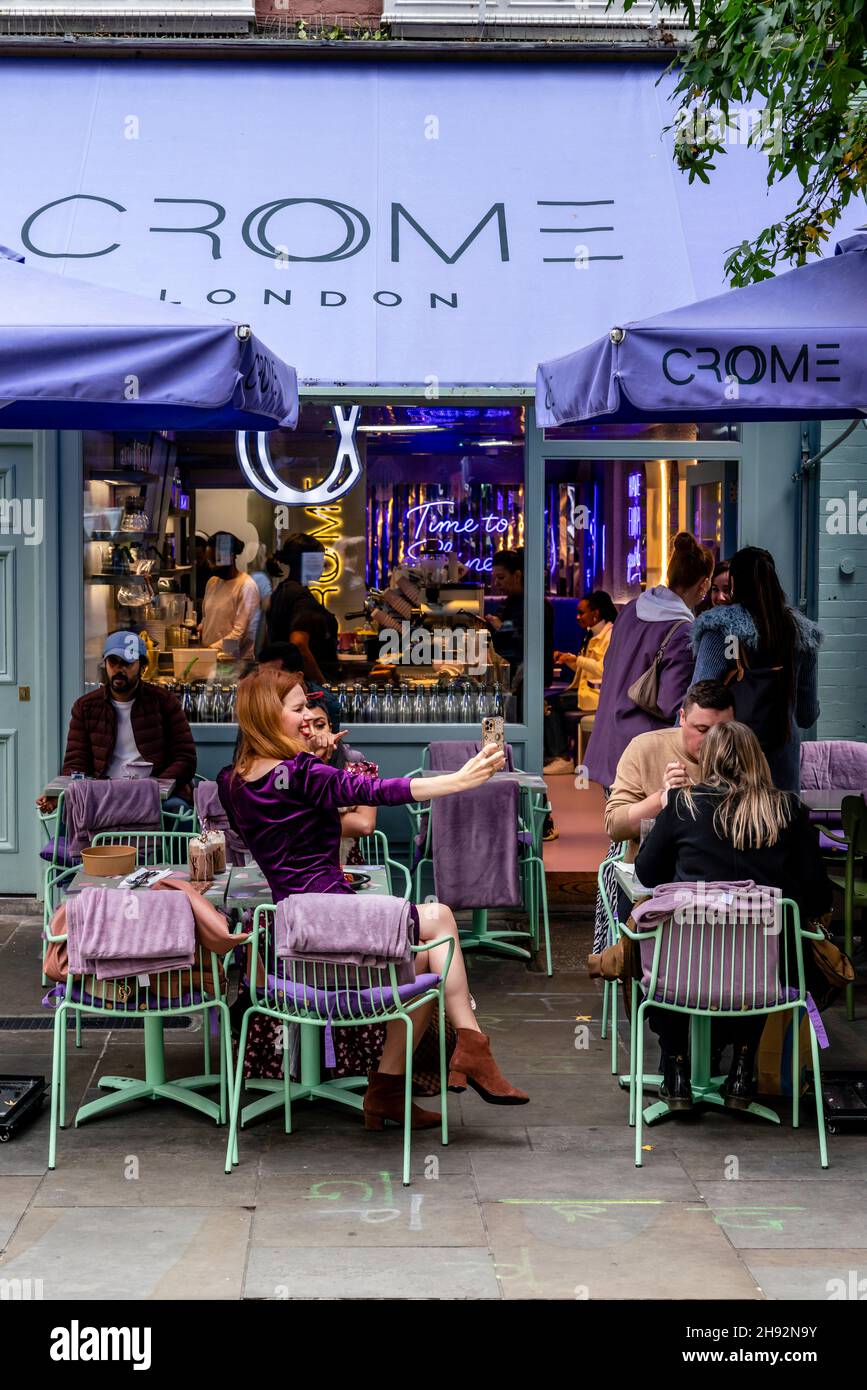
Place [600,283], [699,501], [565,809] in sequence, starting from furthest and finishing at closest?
[565,809], [699,501], [600,283]

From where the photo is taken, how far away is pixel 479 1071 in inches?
229

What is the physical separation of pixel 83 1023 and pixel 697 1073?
2800mm

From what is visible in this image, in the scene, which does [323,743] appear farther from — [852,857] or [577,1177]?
[852,857]

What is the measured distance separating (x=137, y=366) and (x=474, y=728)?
402 cm

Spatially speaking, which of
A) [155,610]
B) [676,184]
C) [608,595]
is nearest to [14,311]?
[155,610]

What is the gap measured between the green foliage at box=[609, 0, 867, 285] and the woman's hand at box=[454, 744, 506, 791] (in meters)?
2.67

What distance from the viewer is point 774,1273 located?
4.59 meters

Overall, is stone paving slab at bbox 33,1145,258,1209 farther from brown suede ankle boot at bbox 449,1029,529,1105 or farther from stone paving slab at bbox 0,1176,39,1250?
brown suede ankle boot at bbox 449,1029,529,1105

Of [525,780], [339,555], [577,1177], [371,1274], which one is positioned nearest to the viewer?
[371,1274]

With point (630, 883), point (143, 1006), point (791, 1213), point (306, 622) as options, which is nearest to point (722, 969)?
point (630, 883)

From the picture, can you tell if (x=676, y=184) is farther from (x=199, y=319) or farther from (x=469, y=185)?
(x=199, y=319)

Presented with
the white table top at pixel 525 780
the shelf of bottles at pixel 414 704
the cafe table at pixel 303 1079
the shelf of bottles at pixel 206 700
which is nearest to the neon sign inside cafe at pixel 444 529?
the shelf of bottles at pixel 414 704

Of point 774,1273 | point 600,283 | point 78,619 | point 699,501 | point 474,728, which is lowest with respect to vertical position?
point 774,1273

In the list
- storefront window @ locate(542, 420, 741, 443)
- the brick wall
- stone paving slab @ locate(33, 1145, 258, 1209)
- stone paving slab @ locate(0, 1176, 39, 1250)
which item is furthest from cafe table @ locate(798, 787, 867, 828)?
stone paving slab @ locate(0, 1176, 39, 1250)
